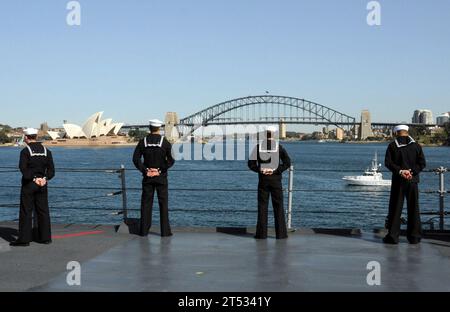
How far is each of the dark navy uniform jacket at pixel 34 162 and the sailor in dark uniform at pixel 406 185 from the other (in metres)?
4.53

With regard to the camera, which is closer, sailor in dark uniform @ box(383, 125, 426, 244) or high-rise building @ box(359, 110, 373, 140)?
sailor in dark uniform @ box(383, 125, 426, 244)

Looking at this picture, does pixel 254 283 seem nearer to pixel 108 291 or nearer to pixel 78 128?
pixel 108 291

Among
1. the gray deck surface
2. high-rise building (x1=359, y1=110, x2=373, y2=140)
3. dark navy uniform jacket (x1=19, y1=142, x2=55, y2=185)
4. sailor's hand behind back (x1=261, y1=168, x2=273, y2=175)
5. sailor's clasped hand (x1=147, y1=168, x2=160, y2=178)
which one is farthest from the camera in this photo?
high-rise building (x1=359, y1=110, x2=373, y2=140)

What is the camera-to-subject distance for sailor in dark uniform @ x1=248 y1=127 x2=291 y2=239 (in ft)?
28.7

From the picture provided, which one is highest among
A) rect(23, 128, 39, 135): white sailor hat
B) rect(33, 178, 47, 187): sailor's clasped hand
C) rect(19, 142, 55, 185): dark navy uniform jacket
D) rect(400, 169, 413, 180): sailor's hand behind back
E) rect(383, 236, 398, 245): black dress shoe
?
rect(23, 128, 39, 135): white sailor hat

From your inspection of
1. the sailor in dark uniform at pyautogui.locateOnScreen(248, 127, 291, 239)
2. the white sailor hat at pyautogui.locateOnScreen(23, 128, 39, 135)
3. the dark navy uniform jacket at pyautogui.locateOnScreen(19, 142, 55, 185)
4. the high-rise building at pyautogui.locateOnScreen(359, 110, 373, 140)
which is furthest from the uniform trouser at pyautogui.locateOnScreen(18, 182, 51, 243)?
the high-rise building at pyautogui.locateOnScreen(359, 110, 373, 140)

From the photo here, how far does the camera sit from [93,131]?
16912 centimetres

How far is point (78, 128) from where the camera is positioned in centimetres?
17125

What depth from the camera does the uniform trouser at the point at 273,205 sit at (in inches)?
344

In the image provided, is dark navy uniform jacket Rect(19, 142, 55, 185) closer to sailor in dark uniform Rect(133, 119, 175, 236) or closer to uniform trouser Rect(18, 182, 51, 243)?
uniform trouser Rect(18, 182, 51, 243)

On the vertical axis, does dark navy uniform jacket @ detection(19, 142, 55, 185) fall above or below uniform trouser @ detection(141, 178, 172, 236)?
above

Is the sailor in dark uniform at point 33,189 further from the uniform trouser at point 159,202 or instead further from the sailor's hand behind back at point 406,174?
the sailor's hand behind back at point 406,174
